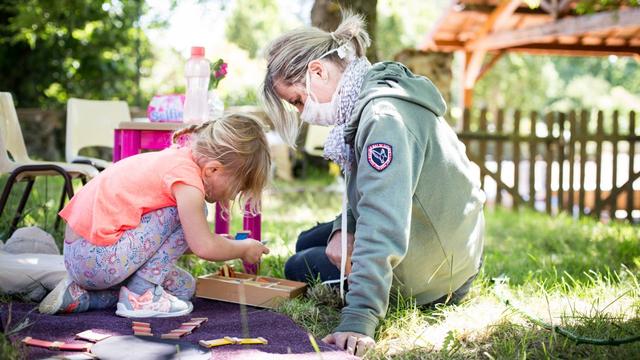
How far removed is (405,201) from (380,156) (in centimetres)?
17

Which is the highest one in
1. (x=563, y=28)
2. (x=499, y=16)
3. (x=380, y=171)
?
(x=499, y=16)

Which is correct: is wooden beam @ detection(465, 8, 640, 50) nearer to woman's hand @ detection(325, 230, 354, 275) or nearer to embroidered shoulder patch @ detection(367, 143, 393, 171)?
woman's hand @ detection(325, 230, 354, 275)

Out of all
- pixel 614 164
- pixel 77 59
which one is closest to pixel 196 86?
pixel 614 164

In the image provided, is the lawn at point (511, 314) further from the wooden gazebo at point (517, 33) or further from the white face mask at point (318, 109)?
the wooden gazebo at point (517, 33)

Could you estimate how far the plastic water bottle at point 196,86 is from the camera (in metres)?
3.41

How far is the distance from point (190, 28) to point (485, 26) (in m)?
5.54

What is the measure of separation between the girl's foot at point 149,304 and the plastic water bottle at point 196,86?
42.4 inches

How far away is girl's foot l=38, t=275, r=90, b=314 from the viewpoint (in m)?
2.46

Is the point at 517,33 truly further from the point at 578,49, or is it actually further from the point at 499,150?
the point at 499,150

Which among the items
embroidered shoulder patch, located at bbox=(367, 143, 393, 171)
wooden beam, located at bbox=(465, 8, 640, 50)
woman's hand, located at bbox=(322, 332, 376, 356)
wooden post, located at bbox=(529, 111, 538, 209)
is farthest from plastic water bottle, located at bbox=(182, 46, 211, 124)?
wooden beam, located at bbox=(465, 8, 640, 50)

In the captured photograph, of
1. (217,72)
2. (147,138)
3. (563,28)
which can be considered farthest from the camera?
(563,28)

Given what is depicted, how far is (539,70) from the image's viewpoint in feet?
109

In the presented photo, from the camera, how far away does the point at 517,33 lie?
40.1 ft

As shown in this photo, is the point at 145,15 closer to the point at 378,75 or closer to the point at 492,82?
the point at 378,75
